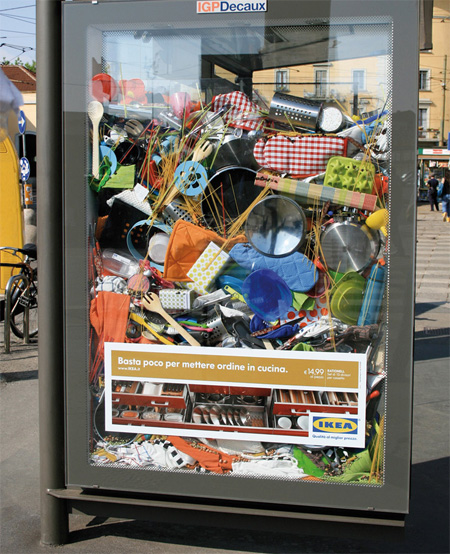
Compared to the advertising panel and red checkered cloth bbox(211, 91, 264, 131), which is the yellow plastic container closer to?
the advertising panel

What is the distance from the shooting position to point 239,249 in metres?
2.86

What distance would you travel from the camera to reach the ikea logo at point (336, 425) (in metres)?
2.67

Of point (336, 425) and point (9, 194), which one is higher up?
point (9, 194)

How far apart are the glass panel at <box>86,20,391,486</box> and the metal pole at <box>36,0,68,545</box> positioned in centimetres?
15

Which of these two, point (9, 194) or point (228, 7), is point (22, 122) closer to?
point (9, 194)

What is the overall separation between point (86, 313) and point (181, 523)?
3.41ft

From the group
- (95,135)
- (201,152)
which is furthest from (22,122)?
(201,152)

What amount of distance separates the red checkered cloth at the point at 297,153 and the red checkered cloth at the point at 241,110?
0.10 m

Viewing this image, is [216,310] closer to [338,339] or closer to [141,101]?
[338,339]

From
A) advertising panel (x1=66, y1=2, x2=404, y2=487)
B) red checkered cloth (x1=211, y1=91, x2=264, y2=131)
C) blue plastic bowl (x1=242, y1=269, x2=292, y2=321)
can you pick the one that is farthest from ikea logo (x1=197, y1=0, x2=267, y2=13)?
blue plastic bowl (x1=242, y1=269, x2=292, y2=321)

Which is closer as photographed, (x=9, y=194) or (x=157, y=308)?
(x=157, y=308)

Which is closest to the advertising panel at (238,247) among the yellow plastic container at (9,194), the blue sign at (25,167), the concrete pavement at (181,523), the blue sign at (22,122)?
the concrete pavement at (181,523)

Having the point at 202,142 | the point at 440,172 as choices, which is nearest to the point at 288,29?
the point at 202,142

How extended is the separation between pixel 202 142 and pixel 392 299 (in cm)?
110
